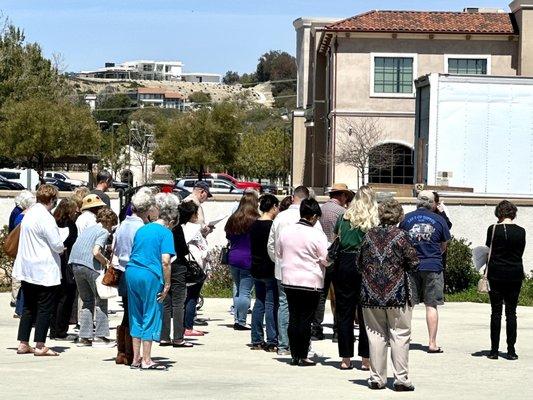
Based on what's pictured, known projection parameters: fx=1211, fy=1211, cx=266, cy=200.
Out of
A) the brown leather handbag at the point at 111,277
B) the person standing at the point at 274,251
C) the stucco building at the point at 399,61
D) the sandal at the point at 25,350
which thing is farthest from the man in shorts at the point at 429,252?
the stucco building at the point at 399,61

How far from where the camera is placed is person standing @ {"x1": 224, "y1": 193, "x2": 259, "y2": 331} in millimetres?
15750

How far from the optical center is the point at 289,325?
13.5 m

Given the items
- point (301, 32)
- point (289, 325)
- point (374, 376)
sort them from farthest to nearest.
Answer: point (301, 32) < point (289, 325) < point (374, 376)

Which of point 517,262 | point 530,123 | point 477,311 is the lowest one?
point 477,311

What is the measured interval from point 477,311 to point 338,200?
5.49 metres

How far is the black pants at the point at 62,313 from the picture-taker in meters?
15.4

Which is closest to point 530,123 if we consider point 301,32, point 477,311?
point 477,311

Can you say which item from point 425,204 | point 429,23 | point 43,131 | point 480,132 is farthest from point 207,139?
point 425,204

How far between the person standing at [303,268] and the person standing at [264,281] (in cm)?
118

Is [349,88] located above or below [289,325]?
above

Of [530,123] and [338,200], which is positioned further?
[530,123]

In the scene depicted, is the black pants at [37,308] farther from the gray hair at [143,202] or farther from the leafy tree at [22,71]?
the leafy tree at [22,71]

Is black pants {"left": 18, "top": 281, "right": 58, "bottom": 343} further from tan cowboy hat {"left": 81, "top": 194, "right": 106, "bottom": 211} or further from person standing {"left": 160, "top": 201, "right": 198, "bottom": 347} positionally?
tan cowboy hat {"left": 81, "top": 194, "right": 106, "bottom": 211}

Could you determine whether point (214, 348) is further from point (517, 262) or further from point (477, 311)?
point (477, 311)
